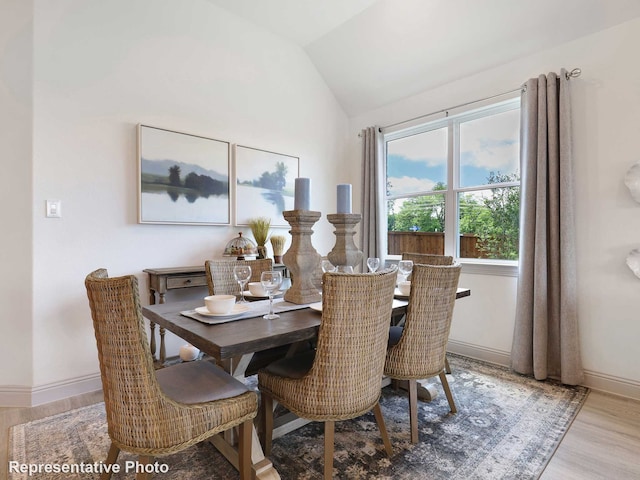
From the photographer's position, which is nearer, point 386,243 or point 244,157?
point 244,157

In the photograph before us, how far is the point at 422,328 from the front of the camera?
180 cm

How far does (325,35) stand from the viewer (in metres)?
3.51

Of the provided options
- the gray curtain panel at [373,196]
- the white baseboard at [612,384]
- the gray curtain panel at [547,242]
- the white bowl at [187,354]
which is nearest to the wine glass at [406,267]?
the gray curtain panel at [547,242]

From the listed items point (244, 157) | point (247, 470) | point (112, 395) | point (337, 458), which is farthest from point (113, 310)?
point (244, 157)

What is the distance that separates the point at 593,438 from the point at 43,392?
3308 mm

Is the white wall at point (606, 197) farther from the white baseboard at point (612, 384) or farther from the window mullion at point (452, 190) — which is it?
the window mullion at point (452, 190)

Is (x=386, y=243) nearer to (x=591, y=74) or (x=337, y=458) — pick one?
(x=591, y=74)

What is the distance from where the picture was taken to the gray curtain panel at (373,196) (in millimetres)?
3793

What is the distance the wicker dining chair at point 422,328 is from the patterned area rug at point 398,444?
21 centimetres

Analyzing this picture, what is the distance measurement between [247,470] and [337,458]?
0.52m

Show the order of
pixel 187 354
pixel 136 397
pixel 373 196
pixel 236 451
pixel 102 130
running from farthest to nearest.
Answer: pixel 373 196
pixel 187 354
pixel 102 130
pixel 236 451
pixel 136 397

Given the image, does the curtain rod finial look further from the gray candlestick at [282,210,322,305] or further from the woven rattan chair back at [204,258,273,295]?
the woven rattan chair back at [204,258,273,295]

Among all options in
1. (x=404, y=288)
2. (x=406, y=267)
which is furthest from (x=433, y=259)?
(x=404, y=288)

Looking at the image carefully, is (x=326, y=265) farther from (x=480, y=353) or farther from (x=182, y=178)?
(x=480, y=353)
